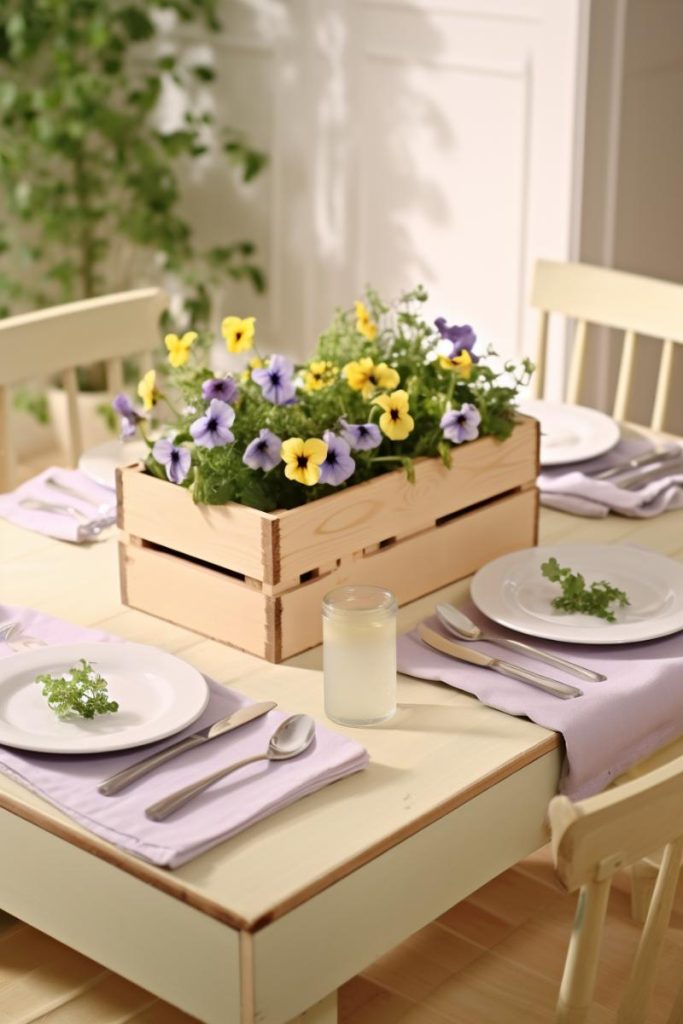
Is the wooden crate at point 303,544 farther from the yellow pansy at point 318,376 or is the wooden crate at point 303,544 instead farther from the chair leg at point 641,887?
the chair leg at point 641,887

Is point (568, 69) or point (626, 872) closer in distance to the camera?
point (626, 872)

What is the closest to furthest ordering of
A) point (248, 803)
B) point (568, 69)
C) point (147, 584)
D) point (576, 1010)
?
point (576, 1010)
point (248, 803)
point (147, 584)
point (568, 69)

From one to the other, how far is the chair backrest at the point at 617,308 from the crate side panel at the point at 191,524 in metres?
1.03

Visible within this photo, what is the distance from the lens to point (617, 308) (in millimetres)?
2422

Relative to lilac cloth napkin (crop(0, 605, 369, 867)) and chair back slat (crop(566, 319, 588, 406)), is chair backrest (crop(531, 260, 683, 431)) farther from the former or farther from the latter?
lilac cloth napkin (crop(0, 605, 369, 867))

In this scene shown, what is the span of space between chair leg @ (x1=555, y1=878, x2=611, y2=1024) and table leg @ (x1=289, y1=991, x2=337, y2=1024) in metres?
0.20

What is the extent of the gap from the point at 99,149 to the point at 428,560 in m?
2.64

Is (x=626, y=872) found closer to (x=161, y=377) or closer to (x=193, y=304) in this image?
(x=193, y=304)

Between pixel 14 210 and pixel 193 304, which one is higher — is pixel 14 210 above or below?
above

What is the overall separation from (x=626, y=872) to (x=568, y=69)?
5.99 ft

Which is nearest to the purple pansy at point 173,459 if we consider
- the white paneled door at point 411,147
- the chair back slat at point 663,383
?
the chair back slat at point 663,383

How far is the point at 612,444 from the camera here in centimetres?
208

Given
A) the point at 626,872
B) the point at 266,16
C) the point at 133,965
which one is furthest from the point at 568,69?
the point at 133,965

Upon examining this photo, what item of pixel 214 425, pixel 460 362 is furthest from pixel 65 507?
pixel 460 362
